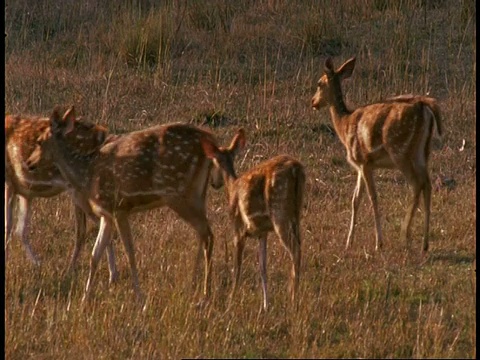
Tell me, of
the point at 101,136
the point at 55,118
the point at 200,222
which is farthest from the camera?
the point at 101,136

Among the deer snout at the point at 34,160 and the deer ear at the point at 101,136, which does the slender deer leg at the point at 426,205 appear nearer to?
the deer ear at the point at 101,136

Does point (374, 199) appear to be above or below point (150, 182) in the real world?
below

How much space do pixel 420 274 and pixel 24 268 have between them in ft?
9.30

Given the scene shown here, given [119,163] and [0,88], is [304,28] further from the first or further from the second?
[119,163]

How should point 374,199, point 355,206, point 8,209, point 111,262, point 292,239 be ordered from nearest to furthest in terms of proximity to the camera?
point 292,239, point 111,262, point 8,209, point 374,199, point 355,206

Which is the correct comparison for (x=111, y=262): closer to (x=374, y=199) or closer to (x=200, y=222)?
(x=200, y=222)

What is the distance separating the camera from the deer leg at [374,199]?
1082 centimetres

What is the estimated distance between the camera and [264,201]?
9.15 meters

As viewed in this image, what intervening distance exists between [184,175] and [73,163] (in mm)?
915

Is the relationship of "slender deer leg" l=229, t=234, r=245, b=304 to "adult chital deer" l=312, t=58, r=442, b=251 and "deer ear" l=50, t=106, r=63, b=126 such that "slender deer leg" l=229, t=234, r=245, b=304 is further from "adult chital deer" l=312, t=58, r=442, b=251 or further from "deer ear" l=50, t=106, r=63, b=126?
"deer ear" l=50, t=106, r=63, b=126

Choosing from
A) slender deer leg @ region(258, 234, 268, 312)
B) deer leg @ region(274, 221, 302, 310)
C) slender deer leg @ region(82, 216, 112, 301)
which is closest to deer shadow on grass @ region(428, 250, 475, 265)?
slender deer leg @ region(258, 234, 268, 312)

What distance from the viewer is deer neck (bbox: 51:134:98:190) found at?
996 centimetres

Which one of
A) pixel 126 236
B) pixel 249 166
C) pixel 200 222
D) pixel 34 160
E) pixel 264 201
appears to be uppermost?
pixel 264 201

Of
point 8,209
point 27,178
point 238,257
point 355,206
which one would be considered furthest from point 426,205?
point 8,209
